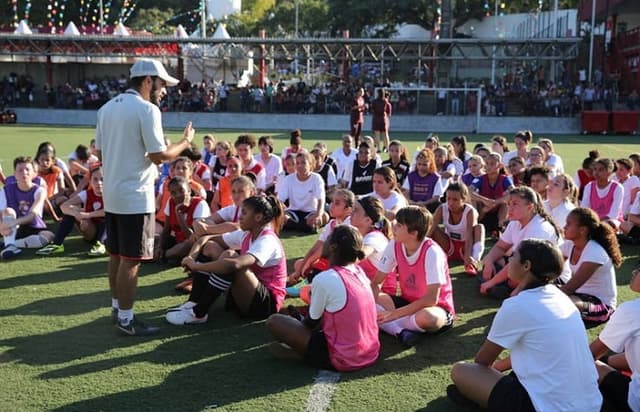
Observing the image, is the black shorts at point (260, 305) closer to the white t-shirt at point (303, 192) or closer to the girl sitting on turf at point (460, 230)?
the girl sitting on turf at point (460, 230)

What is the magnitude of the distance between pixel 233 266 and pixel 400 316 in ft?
4.33

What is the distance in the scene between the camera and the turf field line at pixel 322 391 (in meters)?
4.14

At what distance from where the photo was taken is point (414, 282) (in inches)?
208

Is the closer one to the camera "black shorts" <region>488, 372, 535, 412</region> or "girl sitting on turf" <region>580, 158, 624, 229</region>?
"black shorts" <region>488, 372, 535, 412</region>

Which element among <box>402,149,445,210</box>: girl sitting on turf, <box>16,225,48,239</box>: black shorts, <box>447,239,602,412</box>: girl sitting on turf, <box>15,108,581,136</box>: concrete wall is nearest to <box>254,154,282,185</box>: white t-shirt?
<box>402,149,445,210</box>: girl sitting on turf

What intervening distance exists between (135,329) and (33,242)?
361cm

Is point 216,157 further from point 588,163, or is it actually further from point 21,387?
point 21,387

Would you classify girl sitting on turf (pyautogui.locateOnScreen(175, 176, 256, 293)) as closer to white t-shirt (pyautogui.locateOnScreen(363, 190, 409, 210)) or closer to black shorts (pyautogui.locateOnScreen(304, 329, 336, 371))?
white t-shirt (pyautogui.locateOnScreen(363, 190, 409, 210))

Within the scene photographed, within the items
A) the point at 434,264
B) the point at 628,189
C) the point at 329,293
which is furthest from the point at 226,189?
the point at 628,189

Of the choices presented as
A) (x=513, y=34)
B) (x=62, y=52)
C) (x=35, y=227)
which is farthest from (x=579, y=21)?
(x=35, y=227)

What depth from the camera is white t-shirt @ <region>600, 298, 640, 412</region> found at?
11.8ft

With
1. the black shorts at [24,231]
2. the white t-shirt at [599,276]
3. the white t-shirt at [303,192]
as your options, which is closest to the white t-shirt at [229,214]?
the white t-shirt at [303,192]

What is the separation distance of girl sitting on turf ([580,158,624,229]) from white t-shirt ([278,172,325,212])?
3.50 metres

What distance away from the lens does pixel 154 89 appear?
523cm
